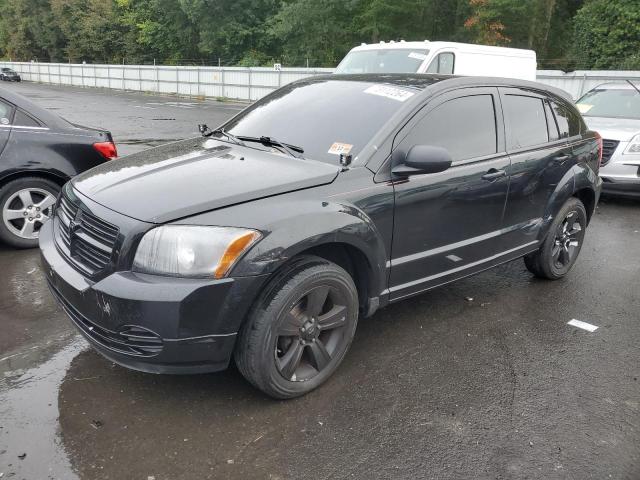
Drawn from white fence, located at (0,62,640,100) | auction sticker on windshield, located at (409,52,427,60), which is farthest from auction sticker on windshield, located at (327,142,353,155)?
white fence, located at (0,62,640,100)

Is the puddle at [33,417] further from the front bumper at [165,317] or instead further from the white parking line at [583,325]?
the white parking line at [583,325]

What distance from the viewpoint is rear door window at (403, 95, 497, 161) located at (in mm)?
3494

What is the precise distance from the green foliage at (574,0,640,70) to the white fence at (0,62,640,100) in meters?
4.81

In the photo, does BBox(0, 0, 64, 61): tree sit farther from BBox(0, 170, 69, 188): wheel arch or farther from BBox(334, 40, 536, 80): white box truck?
BBox(0, 170, 69, 188): wheel arch

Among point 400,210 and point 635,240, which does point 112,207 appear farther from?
point 635,240

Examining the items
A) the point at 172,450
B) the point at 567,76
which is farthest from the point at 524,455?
the point at 567,76

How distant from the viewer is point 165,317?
8.26 feet

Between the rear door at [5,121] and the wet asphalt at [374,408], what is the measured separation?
58.9 inches

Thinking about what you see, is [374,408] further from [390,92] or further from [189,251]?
[390,92]

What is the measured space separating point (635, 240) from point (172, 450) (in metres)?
5.69

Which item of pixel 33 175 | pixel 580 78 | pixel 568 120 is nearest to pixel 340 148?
pixel 568 120

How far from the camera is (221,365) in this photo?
2719 millimetres

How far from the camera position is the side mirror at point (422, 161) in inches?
125

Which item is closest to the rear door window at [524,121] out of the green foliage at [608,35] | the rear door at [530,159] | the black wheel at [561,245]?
the rear door at [530,159]
